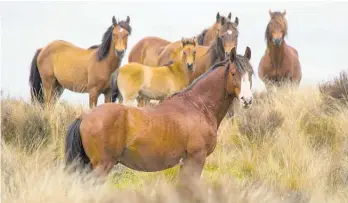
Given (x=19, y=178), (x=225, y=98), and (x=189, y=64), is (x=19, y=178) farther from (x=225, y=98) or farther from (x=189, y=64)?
(x=189, y=64)

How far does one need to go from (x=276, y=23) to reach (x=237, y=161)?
5.87 m

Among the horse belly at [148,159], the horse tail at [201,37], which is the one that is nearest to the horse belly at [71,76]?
the horse tail at [201,37]

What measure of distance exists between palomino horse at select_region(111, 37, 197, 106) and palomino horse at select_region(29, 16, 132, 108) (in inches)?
16.9

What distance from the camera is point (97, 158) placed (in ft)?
26.9

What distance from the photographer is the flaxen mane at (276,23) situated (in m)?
16.5

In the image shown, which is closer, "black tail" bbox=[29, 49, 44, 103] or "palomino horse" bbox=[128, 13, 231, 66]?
"black tail" bbox=[29, 49, 44, 103]

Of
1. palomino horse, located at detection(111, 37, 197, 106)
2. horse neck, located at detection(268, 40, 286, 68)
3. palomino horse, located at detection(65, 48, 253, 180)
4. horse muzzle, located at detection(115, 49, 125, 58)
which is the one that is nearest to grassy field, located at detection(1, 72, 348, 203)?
palomino horse, located at detection(65, 48, 253, 180)

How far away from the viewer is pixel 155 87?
14188mm

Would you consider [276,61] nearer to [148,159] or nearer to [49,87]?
[49,87]

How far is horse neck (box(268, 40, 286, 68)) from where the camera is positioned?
17.0 m

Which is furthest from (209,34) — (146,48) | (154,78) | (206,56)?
(154,78)

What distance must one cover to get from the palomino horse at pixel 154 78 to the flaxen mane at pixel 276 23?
2.97m

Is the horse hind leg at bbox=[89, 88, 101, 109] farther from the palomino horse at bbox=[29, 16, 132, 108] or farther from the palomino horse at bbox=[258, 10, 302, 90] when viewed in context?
the palomino horse at bbox=[258, 10, 302, 90]

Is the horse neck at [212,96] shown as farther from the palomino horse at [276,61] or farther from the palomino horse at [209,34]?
the palomino horse at [276,61]
